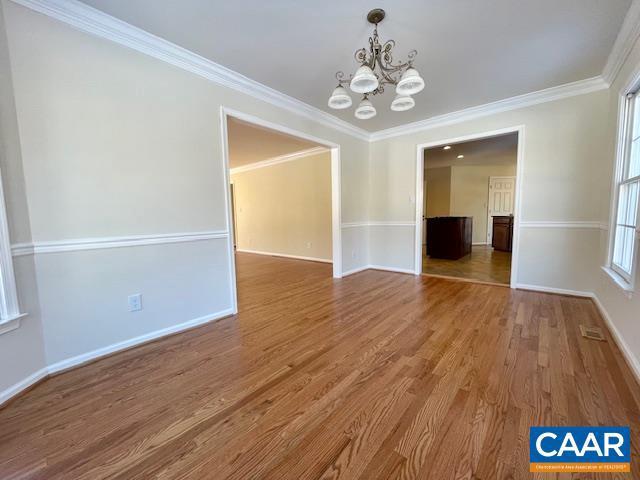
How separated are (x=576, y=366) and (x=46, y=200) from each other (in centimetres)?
369

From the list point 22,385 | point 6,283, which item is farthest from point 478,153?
point 22,385

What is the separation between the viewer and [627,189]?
7.14 ft

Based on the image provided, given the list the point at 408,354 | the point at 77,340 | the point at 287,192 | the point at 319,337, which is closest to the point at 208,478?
the point at 319,337

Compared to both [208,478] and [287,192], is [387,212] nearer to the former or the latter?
[287,192]

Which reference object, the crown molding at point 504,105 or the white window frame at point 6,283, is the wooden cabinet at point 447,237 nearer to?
the crown molding at point 504,105

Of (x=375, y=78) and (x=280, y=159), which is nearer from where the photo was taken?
(x=375, y=78)

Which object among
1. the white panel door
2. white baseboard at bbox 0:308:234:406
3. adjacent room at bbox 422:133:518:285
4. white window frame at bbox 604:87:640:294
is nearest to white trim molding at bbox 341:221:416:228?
adjacent room at bbox 422:133:518:285

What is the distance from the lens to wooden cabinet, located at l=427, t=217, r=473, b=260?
217 inches

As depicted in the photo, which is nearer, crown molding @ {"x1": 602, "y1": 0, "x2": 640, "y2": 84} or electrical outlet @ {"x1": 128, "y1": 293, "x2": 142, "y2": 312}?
crown molding @ {"x1": 602, "y1": 0, "x2": 640, "y2": 84}

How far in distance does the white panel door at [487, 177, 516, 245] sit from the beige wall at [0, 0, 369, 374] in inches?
320

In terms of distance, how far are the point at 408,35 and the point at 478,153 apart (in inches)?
209

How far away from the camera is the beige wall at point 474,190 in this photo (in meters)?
7.72

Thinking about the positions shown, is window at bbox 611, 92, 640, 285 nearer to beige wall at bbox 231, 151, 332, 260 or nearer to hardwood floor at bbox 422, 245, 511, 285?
hardwood floor at bbox 422, 245, 511, 285

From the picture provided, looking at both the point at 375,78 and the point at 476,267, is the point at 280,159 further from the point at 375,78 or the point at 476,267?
the point at 476,267
